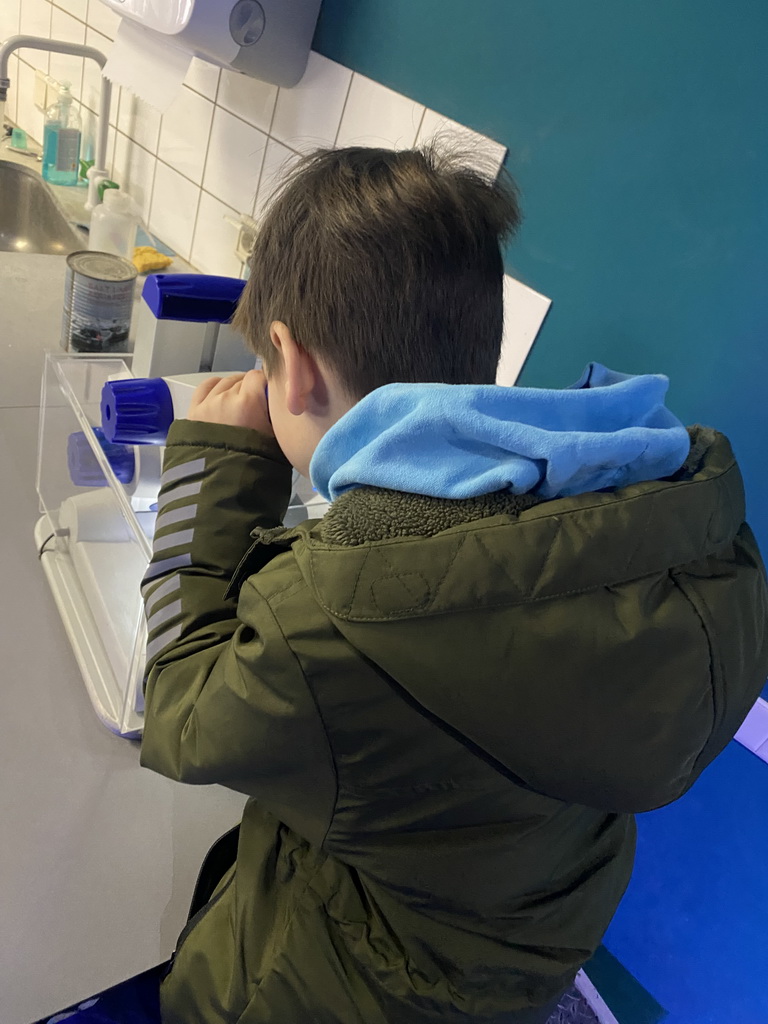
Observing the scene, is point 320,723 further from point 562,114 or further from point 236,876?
point 562,114

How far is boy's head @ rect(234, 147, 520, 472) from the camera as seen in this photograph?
0.54 metres

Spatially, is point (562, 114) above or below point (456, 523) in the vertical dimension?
above

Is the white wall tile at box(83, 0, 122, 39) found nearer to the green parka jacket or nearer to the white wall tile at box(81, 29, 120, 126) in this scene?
the white wall tile at box(81, 29, 120, 126)

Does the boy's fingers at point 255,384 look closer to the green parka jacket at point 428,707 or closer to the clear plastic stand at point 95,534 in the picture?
the green parka jacket at point 428,707

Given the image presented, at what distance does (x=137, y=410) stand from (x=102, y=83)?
A: 1.16 metres

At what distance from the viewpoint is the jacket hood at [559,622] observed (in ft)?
1.37

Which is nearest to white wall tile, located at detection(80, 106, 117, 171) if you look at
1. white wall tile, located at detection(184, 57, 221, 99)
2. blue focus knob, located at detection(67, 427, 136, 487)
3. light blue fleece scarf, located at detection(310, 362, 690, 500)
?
white wall tile, located at detection(184, 57, 221, 99)

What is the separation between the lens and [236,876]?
2.13 feet

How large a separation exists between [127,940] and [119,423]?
1.64 feet

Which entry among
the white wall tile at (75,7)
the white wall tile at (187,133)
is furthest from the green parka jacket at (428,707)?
the white wall tile at (75,7)

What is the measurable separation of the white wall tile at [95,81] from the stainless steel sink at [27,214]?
225 mm

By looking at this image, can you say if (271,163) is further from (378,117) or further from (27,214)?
(27,214)

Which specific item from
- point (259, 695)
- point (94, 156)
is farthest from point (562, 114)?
point (94, 156)

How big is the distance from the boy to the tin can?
0.57 m
